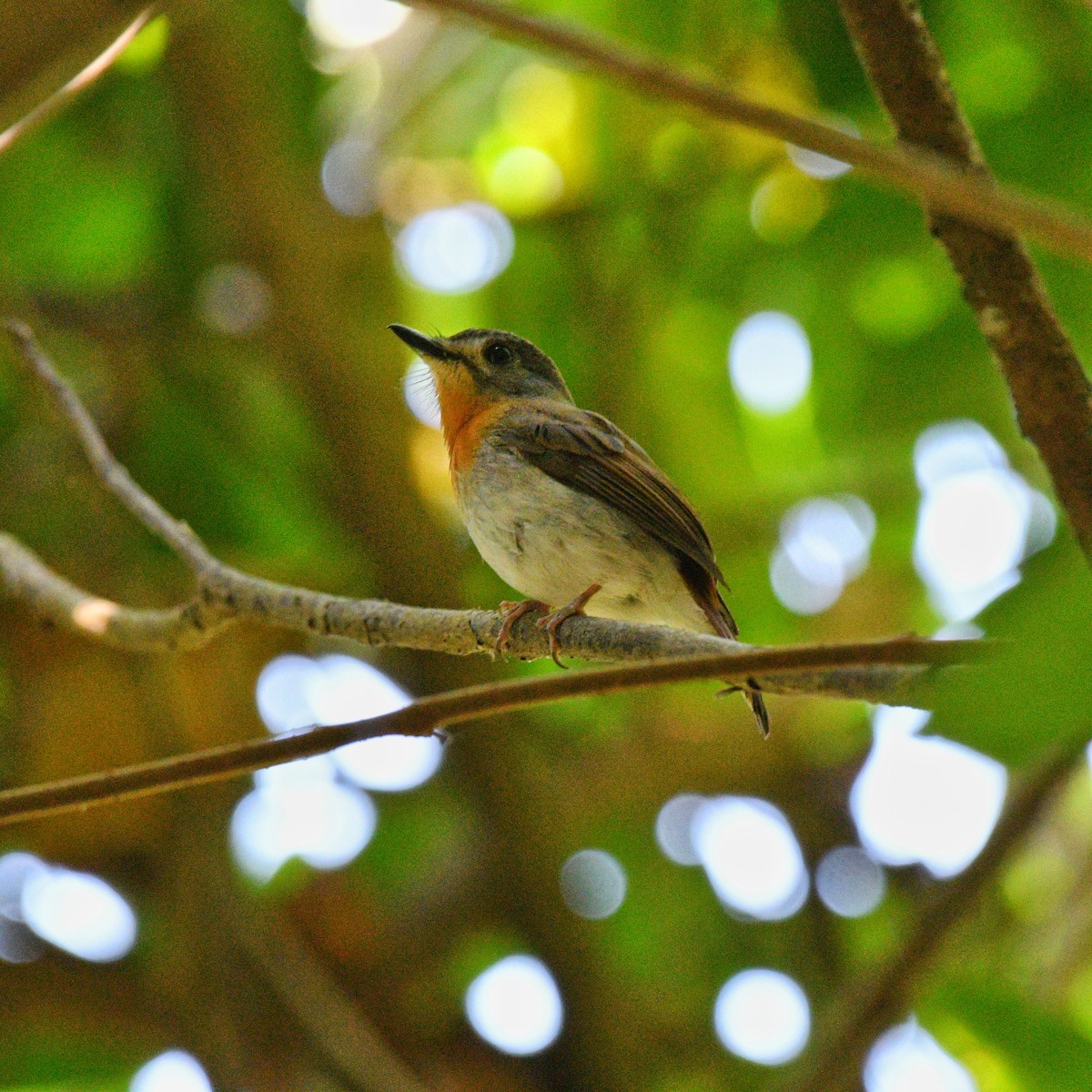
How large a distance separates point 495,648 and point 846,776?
12.3 ft

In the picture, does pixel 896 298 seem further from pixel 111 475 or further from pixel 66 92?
pixel 66 92

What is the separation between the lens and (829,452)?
462 cm

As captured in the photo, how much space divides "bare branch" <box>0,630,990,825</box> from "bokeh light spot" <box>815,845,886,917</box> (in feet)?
14.8

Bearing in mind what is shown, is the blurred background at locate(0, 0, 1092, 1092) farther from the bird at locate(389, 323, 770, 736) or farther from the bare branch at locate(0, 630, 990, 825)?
the bare branch at locate(0, 630, 990, 825)

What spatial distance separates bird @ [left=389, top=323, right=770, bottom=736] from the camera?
3.74 m

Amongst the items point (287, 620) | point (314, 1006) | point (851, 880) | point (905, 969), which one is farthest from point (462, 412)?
point (851, 880)

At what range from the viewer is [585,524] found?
380 centimetres

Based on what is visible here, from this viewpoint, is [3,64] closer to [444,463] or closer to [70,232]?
[70,232]

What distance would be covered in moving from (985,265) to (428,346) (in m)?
2.35

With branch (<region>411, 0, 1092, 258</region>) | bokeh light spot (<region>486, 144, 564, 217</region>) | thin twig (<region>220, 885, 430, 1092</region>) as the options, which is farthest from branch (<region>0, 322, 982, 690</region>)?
bokeh light spot (<region>486, 144, 564, 217</region>)

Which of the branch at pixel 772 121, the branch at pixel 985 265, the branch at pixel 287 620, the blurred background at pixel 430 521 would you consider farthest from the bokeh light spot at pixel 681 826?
the branch at pixel 772 121

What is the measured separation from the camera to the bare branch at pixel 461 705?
1.37 m

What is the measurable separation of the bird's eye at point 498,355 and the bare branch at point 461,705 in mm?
3069

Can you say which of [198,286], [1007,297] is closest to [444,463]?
[198,286]
